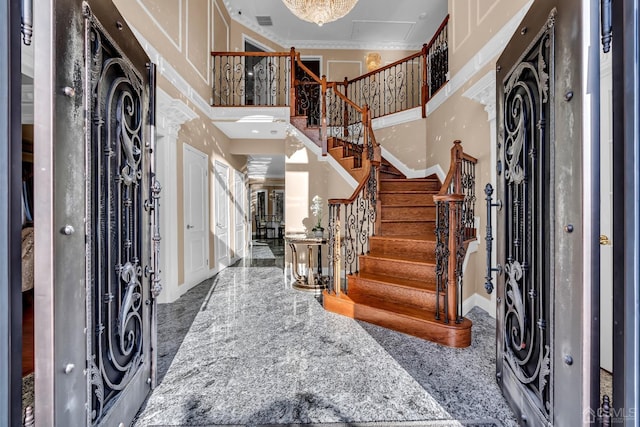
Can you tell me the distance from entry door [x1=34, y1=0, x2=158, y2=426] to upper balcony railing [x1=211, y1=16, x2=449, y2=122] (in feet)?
13.0

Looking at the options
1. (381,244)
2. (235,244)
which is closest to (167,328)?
(381,244)

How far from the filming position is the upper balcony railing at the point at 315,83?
16.5 ft

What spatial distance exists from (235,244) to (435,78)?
524cm

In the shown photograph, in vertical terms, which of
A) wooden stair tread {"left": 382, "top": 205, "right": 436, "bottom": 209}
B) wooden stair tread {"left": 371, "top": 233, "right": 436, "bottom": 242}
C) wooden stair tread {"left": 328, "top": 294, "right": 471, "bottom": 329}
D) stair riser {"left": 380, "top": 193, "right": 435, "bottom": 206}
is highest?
stair riser {"left": 380, "top": 193, "right": 435, "bottom": 206}

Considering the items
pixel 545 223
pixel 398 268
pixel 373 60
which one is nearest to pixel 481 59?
pixel 398 268

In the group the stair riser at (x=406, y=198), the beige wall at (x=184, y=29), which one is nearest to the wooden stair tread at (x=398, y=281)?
the stair riser at (x=406, y=198)

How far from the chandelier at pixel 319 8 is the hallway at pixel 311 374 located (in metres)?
3.63

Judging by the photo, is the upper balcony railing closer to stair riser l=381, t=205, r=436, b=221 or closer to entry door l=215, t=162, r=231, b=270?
entry door l=215, t=162, r=231, b=270

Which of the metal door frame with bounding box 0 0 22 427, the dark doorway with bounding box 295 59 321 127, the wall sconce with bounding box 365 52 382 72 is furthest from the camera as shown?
the wall sconce with bounding box 365 52 382 72

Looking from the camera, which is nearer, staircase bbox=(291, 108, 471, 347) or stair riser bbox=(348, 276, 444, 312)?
staircase bbox=(291, 108, 471, 347)

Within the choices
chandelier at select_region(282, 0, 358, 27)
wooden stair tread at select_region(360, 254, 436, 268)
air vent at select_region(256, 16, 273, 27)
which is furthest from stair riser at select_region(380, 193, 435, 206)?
air vent at select_region(256, 16, 273, 27)

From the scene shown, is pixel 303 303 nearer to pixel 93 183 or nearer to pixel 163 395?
pixel 163 395

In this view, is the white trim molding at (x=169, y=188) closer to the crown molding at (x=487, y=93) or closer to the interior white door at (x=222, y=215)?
the interior white door at (x=222, y=215)

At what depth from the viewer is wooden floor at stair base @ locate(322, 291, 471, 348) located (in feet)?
7.76
